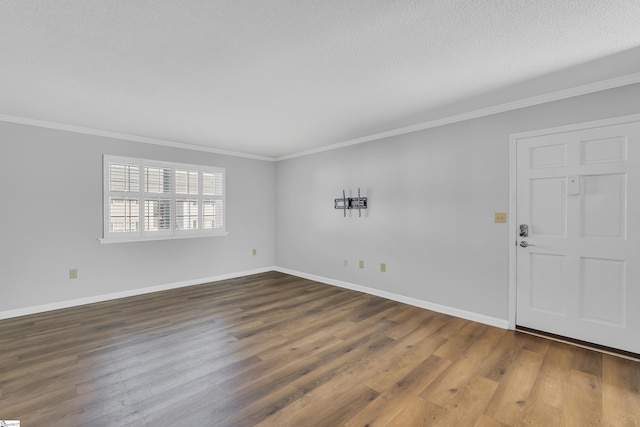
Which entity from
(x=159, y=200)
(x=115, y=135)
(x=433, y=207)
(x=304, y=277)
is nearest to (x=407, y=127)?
(x=433, y=207)

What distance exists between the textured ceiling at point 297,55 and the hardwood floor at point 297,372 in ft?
7.68

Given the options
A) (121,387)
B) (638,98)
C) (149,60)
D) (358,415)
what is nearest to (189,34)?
(149,60)

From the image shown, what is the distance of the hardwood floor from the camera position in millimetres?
1756

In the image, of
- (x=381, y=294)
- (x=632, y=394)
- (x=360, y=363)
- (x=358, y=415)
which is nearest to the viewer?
(x=358, y=415)

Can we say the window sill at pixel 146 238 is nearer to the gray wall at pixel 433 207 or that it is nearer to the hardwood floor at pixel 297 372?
the hardwood floor at pixel 297 372

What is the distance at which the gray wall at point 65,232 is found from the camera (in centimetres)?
340

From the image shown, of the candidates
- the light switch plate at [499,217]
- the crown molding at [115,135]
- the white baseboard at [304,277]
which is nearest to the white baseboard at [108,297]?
the white baseboard at [304,277]

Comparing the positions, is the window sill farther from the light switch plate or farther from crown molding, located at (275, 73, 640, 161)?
the light switch plate

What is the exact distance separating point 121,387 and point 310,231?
11.7ft

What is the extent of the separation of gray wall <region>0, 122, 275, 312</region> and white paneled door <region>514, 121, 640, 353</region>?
182 inches

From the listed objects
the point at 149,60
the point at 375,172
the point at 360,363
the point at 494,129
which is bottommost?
the point at 360,363

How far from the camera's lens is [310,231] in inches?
207

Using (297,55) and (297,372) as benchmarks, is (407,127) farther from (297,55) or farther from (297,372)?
(297,372)

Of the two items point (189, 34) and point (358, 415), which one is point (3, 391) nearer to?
point (358, 415)
